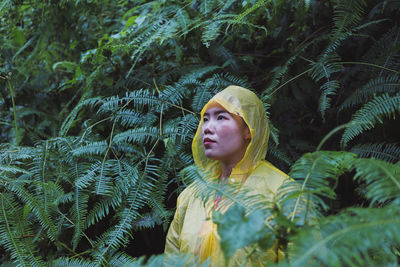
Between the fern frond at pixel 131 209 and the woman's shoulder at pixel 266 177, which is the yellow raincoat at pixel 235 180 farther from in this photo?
the fern frond at pixel 131 209

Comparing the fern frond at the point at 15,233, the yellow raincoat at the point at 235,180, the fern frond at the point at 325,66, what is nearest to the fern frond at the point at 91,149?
the fern frond at the point at 15,233

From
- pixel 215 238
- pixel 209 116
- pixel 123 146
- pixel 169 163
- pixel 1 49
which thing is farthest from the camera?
pixel 1 49

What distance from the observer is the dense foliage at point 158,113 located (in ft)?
7.33

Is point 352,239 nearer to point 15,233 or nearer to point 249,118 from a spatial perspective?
point 249,118

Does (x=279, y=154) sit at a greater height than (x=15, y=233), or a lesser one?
greater

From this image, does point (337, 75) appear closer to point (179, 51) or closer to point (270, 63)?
point (270, 63)

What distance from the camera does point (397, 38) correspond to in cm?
261

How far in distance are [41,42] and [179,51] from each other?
1.29 m

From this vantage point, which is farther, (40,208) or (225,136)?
(40,208)

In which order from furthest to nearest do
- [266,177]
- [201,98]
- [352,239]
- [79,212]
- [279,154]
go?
[201,98] < [279,154] < [79,212] < [266,177] < [352,239]

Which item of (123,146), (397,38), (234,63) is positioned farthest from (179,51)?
(397,38)

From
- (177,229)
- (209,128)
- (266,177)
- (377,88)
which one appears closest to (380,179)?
(266,177)

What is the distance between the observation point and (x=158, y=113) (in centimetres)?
292

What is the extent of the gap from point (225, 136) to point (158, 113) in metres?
1.13
